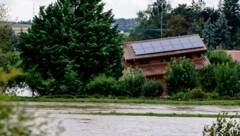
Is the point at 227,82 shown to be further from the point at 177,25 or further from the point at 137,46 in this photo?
the point at 177,25

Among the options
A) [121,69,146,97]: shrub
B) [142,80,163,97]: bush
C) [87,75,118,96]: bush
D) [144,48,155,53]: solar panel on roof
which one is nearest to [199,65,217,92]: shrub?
[142,80,163,97]: bush

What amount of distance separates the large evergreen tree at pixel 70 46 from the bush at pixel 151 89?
4.11m

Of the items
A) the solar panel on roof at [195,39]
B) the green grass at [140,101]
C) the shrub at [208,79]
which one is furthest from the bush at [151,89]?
the solar panel on roof at [195,39]

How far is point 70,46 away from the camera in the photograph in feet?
121

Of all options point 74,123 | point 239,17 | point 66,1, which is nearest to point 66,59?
point 66,1

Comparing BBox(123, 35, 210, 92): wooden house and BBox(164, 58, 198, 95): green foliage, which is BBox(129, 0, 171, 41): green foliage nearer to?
BBox(123, 35, 210, 92): wooden house

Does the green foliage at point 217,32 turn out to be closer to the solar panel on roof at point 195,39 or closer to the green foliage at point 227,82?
the solar panel on roof at point 195,39

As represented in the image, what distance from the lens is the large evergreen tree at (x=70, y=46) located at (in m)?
36.7

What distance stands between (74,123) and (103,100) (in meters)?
9.34

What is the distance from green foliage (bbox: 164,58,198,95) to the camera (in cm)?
Answer: 3475

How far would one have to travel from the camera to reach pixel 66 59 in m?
36.6

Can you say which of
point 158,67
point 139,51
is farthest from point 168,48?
point 139,51

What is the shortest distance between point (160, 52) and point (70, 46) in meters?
8.50

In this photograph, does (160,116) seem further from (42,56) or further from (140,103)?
(42,56)
